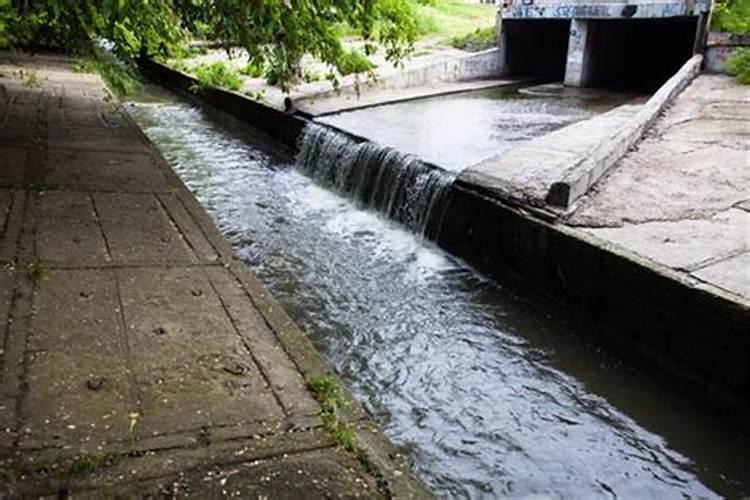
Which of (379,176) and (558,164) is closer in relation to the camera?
(558,164)

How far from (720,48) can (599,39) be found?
3212 millimetres

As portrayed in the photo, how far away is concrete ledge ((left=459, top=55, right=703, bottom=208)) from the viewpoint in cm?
594

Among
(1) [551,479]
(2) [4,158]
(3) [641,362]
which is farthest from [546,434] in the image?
(2) [4,158]

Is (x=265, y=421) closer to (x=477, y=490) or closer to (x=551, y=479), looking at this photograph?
(x=477, y=490)

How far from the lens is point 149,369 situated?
3170mm

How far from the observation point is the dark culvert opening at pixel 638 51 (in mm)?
16250

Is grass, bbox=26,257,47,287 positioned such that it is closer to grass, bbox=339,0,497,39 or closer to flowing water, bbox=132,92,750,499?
flowing water, bbox=132,92,750,499

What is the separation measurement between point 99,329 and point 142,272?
84 cm

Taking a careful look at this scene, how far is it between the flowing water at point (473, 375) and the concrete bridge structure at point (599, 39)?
945 cm

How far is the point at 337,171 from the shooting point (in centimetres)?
938

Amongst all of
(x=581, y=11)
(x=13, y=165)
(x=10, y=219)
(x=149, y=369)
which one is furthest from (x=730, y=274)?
(x=581, y=11)

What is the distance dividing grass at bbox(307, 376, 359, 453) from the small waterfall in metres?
4.14

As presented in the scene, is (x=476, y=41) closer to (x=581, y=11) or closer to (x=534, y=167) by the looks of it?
(x=581, y=11)

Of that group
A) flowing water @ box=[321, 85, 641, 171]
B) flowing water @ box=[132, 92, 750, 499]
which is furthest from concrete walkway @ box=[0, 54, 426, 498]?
flowing water @ box=[321, 85, 641, 171]
